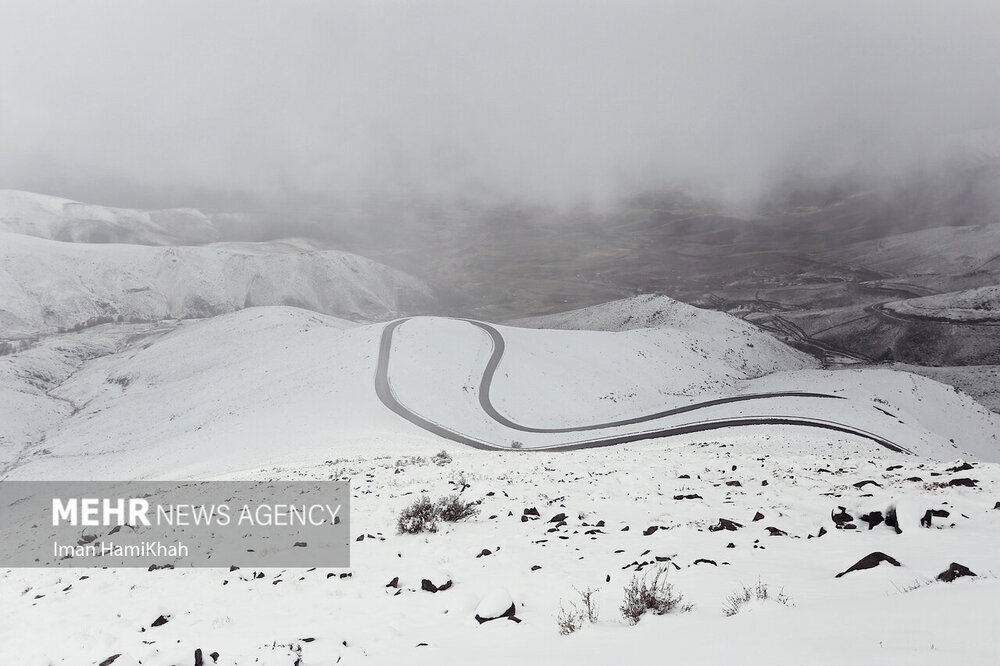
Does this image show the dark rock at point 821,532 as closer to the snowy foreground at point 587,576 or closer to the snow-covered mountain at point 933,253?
the snowy foreground at point 587,576

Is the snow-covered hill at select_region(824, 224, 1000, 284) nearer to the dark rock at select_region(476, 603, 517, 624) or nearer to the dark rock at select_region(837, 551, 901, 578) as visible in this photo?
the dark rock at select_region(837, 551, 901, 578)

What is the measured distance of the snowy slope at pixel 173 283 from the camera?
127 metres

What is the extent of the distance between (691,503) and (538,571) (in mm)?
5331

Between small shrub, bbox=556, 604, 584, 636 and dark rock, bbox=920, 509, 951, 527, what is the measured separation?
637 centimetres

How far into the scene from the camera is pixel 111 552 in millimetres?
12820

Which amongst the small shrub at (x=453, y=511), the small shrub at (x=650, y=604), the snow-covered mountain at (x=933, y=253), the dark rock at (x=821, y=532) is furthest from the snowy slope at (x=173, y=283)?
the small shrub at (x=650, y=604)

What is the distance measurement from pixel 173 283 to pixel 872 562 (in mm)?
169875

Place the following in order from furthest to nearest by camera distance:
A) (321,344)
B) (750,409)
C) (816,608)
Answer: (321,344) → (750,409) → (816,608)

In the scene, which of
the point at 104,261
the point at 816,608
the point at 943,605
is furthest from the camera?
the point at 104,261

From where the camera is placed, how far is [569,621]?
6012mm

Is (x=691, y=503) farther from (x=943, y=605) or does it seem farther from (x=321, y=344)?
(x=321, y=344)

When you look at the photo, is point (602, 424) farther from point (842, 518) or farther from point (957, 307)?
point (957, 307)

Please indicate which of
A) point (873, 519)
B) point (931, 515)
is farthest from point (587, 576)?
point (931, 515)

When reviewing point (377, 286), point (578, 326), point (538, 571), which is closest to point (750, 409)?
point (538, 571)
